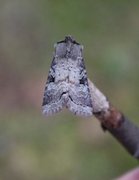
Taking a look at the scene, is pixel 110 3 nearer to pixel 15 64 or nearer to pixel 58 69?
pixel 15 64

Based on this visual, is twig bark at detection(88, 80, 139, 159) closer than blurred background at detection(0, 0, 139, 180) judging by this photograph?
Yes

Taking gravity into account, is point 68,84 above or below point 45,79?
below

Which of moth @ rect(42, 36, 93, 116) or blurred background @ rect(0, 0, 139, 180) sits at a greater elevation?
blurred background @ rect(0, 0, 139, 180)

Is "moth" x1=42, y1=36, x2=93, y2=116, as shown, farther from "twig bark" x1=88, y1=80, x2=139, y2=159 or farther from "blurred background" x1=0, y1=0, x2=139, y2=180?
"blurred background" x1=0, y1=0, x2=139, y2=180

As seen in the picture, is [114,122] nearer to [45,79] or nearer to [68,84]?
[68,84]

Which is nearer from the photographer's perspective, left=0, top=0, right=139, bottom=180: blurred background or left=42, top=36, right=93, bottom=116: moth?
left=42, top=36, right=93, bottom=116: moth

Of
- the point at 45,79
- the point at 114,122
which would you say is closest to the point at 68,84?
the point at 114,122

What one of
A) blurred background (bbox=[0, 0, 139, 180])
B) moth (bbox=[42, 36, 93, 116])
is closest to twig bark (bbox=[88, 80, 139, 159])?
moth (bbox=[42, 36, 93, 116])

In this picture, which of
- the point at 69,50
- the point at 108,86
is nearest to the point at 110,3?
the point at 108,86
